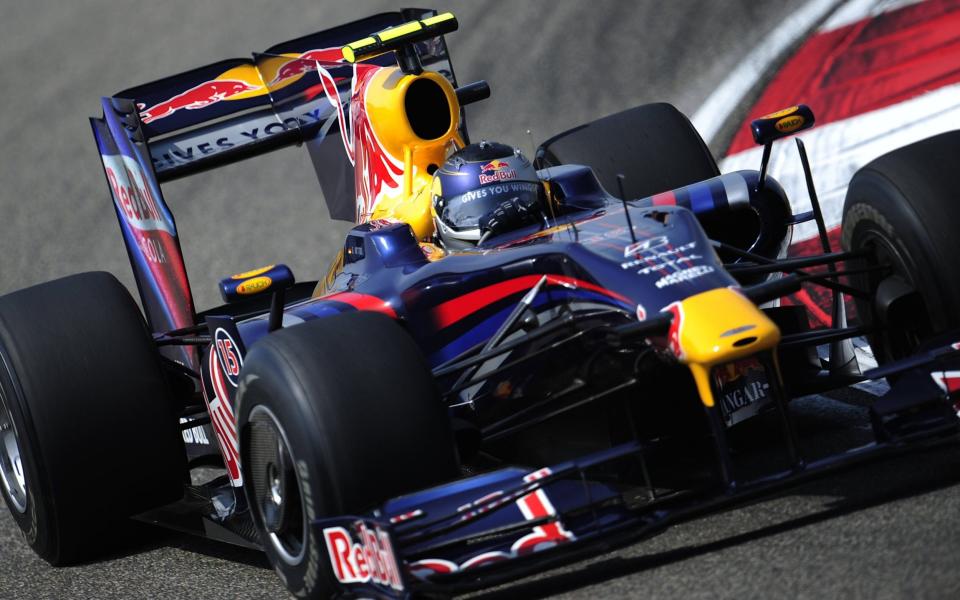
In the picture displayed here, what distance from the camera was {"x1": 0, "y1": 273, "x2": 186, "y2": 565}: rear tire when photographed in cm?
602

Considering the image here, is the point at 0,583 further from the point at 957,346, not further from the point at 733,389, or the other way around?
the point at 957,346

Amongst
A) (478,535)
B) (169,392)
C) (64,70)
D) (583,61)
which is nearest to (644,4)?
(583,61)

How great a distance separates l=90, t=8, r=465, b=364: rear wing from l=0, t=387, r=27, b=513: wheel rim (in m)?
1.11

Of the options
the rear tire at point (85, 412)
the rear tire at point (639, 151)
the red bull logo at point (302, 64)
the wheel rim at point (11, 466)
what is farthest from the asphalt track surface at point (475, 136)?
the red bull logo at point (302, 64)

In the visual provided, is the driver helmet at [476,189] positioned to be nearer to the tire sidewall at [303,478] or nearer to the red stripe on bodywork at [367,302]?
the red stripe on bodywork at [367,302]

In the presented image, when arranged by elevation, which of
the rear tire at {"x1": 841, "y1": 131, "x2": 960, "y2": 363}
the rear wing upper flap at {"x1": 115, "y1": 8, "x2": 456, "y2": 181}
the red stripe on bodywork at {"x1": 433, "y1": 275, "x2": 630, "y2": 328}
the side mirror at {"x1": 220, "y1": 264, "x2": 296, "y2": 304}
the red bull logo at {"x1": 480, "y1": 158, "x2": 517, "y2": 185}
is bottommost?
the rear tire at {"x1": 841, "y1": 131, "x2": 960, "y2": 363}

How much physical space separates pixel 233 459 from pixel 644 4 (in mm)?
8768

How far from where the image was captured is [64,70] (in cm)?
1572

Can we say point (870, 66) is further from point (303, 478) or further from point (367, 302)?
point (303, 478)

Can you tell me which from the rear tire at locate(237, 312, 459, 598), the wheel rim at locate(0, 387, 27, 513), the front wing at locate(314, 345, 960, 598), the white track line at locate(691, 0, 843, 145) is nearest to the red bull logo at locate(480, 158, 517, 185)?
the rear tire at locate(237, 312, 459, 598)

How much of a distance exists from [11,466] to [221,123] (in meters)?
2.44

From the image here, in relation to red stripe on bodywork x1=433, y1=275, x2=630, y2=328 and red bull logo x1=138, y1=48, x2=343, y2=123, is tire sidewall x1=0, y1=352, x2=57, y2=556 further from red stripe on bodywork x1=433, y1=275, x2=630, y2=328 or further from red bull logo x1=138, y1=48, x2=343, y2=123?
red bull logo x1=138, y1=48, x2=343, y2=123

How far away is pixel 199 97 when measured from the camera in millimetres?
8070

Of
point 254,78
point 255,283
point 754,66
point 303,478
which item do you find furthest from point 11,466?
point 754,66
